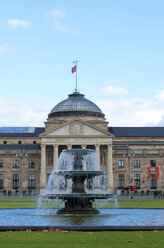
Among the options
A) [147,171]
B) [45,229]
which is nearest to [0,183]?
[147,171]

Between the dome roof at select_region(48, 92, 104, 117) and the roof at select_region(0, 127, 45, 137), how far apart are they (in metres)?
6.85

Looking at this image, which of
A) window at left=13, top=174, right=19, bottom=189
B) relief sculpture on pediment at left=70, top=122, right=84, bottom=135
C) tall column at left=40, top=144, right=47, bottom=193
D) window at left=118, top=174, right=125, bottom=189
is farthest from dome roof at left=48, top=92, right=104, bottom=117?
window at left=13, top=174, right=19, bottom=189

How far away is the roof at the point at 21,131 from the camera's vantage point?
5271 inches

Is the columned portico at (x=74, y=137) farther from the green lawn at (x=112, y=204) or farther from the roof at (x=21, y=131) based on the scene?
the green lawn at (x=112, y=204)

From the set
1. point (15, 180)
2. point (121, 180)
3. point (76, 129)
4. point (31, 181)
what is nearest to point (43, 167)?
point (31, 181)

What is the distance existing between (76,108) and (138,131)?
53.7ft

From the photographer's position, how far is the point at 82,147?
4643 inches

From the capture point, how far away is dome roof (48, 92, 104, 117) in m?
130

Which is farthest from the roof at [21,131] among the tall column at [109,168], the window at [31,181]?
the tall column at [109,168]

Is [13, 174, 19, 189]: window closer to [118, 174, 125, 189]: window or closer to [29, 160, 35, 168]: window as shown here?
[29, 160, 35, 168]: window

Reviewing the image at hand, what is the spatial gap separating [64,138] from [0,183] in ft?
60.6
